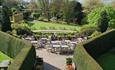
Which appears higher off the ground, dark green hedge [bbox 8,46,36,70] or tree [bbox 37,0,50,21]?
dark green hedge [bbox 8,46,36,70]

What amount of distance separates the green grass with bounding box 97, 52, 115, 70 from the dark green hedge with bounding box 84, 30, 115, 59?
0.40m

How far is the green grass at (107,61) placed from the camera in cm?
2298

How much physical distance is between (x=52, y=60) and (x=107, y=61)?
3888 millimetres

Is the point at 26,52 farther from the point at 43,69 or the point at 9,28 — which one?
the point at 9,28

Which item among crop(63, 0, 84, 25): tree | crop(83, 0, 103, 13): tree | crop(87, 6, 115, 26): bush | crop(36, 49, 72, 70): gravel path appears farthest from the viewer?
crop(83, 0, 103, 13): tree

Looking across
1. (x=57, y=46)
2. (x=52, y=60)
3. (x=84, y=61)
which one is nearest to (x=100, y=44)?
(x=52, y=60)

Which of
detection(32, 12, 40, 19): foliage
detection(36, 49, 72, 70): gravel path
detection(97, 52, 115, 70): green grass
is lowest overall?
detection(32, 12, 40, 19): foliage

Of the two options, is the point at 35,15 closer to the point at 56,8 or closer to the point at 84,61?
the point at 56,8

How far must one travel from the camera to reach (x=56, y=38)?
34.1 m

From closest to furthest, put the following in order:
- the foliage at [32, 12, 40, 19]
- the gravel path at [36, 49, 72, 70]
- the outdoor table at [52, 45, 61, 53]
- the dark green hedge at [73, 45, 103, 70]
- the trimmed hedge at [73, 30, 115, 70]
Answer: the dark green hedge at [73, 45, 103, 70] → the trimmed hedge at [73, 30, 115, 70] → the gravel path at [36, 49, 72, 70] → the outdoor table at [52, 45, 61, 53] → the foliage at [32, 12, 40, 19]

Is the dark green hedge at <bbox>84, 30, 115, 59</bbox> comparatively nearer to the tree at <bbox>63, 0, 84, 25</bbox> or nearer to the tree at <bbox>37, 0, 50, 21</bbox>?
the tree at <bbox>63, 0, 84, 25</bbox>

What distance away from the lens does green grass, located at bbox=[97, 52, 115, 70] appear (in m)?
23.0

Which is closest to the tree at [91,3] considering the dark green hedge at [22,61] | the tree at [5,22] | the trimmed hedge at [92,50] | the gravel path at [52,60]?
the tree at [5,22]

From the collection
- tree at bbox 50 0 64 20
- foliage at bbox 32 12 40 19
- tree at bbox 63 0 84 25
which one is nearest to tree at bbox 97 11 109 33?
tree at bbox 63 0 84 25
